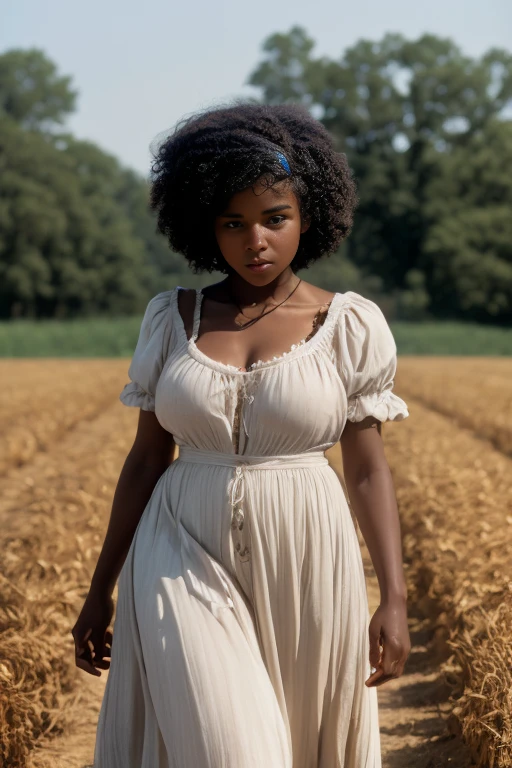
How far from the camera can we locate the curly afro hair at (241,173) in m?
2.65

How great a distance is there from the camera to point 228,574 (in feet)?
8.45

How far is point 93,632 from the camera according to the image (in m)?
2.80

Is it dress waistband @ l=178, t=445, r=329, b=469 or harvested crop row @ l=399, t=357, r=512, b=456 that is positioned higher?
dress waistband @ l=178, t=445, r=329, b=469

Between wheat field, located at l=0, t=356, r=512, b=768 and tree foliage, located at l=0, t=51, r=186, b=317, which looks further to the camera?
tree foliage, located at l=0, t=51, r=186, b=317

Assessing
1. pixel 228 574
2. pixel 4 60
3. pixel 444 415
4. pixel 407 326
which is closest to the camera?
pixel 228 574

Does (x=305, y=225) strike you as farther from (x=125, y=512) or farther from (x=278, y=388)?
(x=125, y=512)

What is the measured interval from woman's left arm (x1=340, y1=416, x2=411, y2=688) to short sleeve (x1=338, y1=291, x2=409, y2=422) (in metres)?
0.05

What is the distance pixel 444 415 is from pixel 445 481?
8715 mm

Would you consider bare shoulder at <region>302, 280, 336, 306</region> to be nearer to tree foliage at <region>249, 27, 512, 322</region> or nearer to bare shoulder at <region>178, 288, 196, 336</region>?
bare shoulder at <region>178, 288, 196, 336</region>

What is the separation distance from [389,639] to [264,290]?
2.92ft

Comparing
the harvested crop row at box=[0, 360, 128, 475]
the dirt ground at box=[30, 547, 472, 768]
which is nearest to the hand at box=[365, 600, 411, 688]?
the dirt ground at box=[30, 547, 472, 768]

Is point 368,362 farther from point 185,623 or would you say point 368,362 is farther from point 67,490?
point 67,490

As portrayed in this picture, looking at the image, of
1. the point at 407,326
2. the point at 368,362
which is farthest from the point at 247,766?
the point at 407,326

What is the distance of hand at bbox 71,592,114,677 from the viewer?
110 inches
